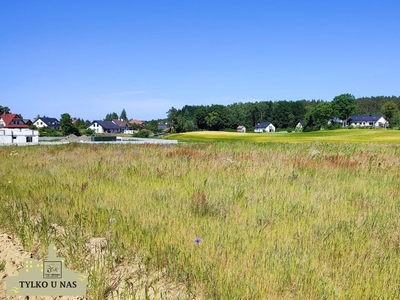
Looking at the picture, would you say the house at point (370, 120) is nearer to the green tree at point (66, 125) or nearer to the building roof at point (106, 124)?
the building roof at point (106, 124)

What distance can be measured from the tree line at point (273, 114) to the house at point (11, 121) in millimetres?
46695

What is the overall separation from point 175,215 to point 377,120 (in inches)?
6087

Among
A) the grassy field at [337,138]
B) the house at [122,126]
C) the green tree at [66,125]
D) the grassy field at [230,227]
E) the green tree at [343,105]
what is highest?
the green tree at [343,105]

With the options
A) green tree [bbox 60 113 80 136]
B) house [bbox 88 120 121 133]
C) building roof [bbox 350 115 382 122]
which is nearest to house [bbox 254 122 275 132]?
building roof [bbox 350 115 382 122]

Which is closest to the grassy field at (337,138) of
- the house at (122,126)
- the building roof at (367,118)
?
the building roof at (367,118)

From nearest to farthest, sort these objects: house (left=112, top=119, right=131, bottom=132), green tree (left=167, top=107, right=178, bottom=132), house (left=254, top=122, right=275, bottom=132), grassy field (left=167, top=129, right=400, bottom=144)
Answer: grassy field (left=167, top=129, right=400, bottom=144), green tree (left=167, top=107, right=178, bottom=132), house (left=254, top=122, right=275, bottom=132), house (left=112, top=119, right=131, bottom=132)

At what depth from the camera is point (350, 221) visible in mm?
4492

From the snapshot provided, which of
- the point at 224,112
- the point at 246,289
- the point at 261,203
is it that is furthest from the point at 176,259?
the point at 224,112

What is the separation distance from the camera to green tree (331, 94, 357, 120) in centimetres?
10804

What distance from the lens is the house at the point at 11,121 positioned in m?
86.8

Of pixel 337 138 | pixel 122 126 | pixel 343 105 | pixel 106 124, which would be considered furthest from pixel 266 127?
pixel 337 138

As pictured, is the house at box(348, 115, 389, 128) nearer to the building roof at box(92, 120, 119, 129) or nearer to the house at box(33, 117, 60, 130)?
the building roof at box(92, 120, 119, 129)

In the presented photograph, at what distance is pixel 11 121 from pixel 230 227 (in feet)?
330

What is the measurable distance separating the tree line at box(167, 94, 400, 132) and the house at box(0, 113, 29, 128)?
4669cm
